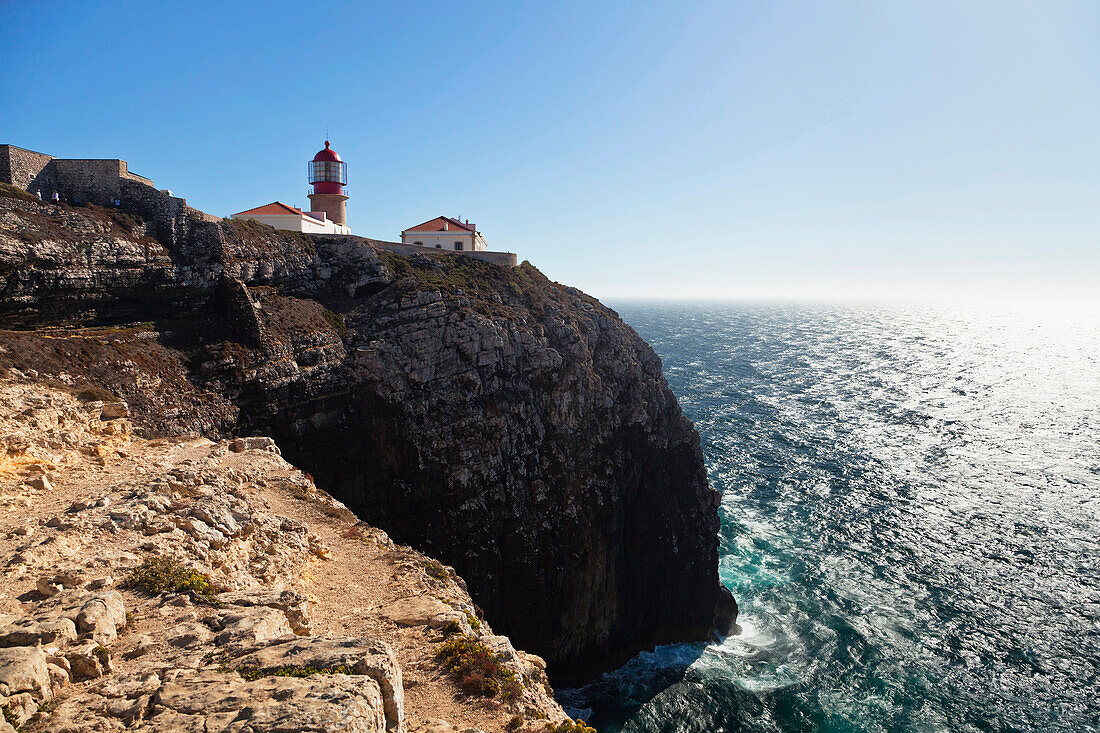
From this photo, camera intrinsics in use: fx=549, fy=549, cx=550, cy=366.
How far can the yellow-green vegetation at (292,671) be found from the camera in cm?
855

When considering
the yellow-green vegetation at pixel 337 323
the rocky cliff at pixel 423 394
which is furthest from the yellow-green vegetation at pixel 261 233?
the yellow-green vegetation at pixel 337 323

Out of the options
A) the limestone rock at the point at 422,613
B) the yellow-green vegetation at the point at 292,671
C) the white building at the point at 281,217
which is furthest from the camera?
the white building at the point at 281,217

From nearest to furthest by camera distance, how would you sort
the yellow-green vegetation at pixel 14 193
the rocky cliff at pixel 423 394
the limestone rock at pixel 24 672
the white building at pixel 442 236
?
the limestone rock at pixel 24 672, the rocky cliff at pixel 423 394, the yellow-green vegetation at pixel 14 193, the white building at pixel 442 236

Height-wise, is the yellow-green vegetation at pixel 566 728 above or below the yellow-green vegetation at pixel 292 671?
below

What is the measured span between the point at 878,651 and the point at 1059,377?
398ft

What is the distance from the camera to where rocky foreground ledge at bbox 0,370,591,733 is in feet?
26.1

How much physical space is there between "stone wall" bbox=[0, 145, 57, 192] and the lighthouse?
66.3 feet

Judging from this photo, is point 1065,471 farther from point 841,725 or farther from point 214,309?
point 214,309

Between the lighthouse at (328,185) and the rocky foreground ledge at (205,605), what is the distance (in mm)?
33195

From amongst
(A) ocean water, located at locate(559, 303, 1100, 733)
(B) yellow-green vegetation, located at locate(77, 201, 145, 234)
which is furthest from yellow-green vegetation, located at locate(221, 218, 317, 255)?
(A) ocean water, located at locate(559, 303, 1100, 733)

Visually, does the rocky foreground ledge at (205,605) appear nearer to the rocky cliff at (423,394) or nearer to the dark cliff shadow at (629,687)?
the rocky cliff at (423,394)

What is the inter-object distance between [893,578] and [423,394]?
38.3m

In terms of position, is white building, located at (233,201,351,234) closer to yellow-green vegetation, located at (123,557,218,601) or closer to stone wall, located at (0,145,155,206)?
stone wall, located at (0,145,155,206)

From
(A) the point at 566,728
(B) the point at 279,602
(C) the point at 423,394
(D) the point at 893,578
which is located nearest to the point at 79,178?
(C) the point at 423,394
